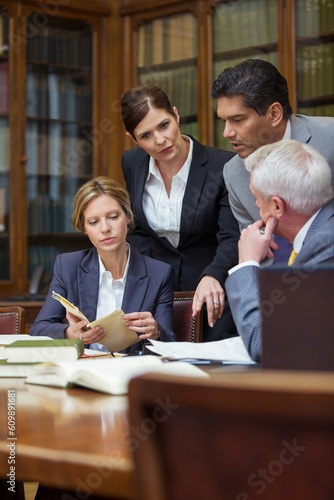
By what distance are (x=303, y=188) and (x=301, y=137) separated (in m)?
0.70

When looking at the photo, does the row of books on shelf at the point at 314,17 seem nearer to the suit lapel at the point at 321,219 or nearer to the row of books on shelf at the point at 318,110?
the row of books on shelf at the point at 318,110

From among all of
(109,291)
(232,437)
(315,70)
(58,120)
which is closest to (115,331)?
(109,291)

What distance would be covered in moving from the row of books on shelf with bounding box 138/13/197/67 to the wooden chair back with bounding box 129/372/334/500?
4200 mm

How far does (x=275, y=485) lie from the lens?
601 mm

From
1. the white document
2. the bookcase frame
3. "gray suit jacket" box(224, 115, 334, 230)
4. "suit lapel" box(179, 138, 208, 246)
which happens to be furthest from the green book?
the bookcase frame

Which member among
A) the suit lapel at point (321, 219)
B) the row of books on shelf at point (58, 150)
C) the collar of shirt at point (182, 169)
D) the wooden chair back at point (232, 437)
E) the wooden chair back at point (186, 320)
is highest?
the row of books on shelf at point (58, 150)

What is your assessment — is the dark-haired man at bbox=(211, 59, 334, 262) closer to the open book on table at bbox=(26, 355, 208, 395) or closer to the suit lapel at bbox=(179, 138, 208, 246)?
the suit lapel at bbox=(179, 138, 208, 246)

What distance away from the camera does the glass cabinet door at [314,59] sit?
414 centimetres

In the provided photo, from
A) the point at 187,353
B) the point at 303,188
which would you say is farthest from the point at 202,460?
the point at 303,188

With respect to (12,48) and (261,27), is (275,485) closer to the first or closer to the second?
(261,27)

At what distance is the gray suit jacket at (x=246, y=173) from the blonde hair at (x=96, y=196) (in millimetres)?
419

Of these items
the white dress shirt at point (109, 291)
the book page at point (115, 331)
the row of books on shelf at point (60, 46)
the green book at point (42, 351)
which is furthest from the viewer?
the row of books on shelf at point (60, 46)

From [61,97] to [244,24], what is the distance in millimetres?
1359

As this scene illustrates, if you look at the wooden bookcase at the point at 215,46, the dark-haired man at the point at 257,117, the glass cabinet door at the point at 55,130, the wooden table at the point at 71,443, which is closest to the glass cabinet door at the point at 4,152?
the glass cabinet door at the point at 55,130
